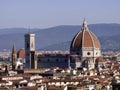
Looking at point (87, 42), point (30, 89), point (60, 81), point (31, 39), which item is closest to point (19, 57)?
point (31, 39)

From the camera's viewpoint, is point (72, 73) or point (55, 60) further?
point (55, 60)

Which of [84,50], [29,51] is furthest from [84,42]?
[29,51]

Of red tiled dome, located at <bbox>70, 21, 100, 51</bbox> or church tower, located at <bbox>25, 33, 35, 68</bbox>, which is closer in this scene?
church tower, located at <bbox>25, 33, 35, 68</bbox>

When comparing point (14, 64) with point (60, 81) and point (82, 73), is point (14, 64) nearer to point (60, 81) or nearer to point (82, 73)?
point (82, 73)

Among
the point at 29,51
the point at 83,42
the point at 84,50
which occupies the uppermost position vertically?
the point at 83,42

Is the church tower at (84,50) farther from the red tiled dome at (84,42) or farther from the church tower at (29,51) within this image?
the church tower at (29,51)

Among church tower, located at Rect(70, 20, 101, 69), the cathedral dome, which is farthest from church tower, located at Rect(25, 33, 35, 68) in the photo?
the cathedral dome

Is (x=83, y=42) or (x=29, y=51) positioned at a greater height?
(x=83, y=42)

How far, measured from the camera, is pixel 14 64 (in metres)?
93.3

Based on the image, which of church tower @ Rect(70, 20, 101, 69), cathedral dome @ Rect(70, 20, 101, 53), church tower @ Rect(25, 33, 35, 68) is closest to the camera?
church tower @ Rect(70, 20, 101, 69)

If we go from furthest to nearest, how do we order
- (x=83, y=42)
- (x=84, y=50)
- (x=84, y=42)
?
(x=83, y=42), (x=84, y=42), (x=84, y=50)

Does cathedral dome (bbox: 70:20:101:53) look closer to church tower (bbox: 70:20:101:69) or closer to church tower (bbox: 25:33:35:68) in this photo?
church tower (bbox: 70:20:101:69)

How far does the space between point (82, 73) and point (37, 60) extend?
2214 centimetres

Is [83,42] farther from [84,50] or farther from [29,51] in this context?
[29,51]
